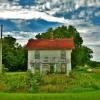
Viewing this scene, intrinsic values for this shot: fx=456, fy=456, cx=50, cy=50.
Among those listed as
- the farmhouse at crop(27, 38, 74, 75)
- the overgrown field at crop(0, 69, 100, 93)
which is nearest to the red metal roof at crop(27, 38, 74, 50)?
the farmhouse at crop(27, 38, 74, 75)

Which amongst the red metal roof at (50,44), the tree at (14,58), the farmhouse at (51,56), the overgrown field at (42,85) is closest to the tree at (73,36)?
the tree at (14,58)

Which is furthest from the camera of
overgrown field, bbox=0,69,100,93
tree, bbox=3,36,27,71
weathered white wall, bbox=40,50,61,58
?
tree, bbox=3,36,27,71

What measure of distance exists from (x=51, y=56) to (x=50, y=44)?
1.93 m

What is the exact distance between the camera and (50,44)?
70750mm

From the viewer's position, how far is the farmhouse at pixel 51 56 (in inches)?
2709

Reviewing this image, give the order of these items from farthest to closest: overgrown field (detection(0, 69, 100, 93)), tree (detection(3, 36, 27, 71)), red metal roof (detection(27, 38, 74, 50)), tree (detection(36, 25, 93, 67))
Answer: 1. tree (detection(36, 25, 93, 67))
2. tree (detection(3, 36, 27, 71))
3. red metal roof (detection(27, 38, 74, 50))
4. overgrown field (detection(0, 69, 100, 93))

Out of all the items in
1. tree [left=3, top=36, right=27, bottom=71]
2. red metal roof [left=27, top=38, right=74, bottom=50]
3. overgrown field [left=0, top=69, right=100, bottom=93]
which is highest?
red metal roof [left=27, top=38, right=74, bottom=50]

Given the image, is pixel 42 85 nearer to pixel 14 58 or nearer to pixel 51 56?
pixel 51 56

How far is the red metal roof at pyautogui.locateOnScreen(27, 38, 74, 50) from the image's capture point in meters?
69.8

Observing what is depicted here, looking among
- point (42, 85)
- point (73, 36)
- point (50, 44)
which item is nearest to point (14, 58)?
point (50, 44)

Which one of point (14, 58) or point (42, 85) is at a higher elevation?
point (14, 58)

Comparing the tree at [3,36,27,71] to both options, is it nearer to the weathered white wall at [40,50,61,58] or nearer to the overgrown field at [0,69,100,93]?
the weathered white wall at [40,50,61,58]

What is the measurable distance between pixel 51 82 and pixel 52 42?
25.2 m

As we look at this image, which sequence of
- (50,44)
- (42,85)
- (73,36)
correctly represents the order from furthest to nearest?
(73,36) → (50,44) → (42,85)
